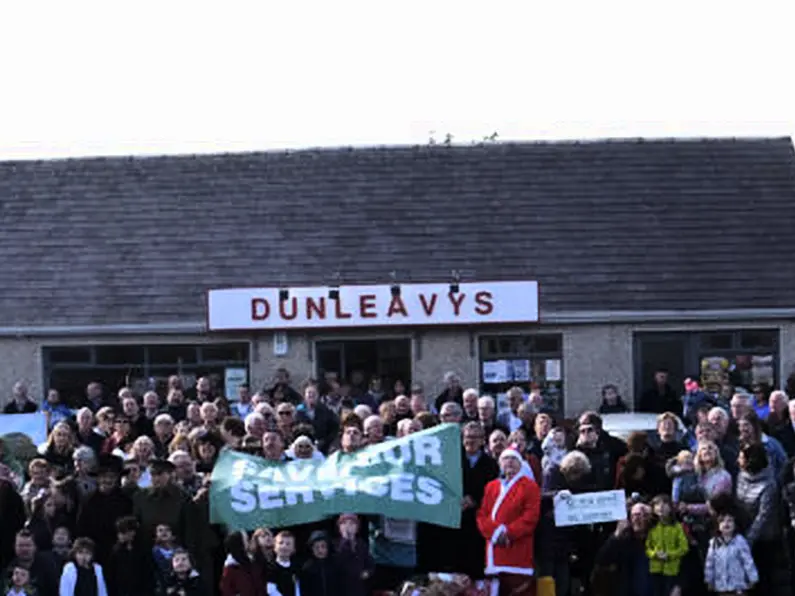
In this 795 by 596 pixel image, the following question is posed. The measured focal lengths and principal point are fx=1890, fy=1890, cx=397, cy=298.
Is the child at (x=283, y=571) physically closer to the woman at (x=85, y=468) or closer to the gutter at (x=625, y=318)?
the woman at (x=85, y=468)

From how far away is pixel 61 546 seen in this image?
52.3 feet

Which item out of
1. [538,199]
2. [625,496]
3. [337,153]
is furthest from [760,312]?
[625,496]

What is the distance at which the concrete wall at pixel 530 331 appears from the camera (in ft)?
86.4

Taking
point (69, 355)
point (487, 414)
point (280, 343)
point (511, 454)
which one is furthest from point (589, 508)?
point (69, 355)

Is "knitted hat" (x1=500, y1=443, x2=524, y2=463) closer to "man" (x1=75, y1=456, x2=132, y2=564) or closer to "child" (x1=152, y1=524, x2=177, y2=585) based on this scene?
"child" (x1=152, y1=524, x2=177, y2=585)

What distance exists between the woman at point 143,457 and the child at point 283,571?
152 centimetres

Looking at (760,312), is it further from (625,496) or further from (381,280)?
(625,496)

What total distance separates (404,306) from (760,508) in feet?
33.5

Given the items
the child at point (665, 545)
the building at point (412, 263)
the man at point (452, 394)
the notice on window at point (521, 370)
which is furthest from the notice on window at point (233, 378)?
the child at point (665, 545)

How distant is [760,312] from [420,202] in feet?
17.9

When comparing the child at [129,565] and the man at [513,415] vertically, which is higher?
the man at [513,415]

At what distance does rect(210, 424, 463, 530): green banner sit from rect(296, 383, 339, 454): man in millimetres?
2444

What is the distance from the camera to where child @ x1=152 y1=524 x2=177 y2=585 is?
627 inches

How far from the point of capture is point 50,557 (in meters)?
15.9
